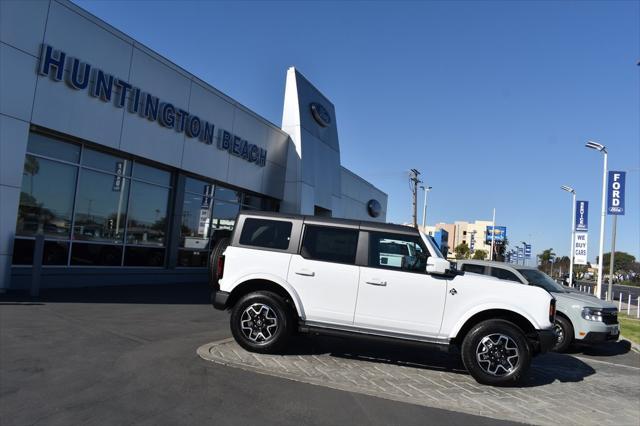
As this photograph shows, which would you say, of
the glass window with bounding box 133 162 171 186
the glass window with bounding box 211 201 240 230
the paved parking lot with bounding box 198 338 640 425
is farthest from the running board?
the glass window with bounding box 211 201 240 230

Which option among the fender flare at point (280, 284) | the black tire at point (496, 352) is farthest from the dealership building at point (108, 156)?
the black tire at point (496, 352)

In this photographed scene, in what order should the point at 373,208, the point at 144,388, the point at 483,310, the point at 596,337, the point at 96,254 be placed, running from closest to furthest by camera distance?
1. the point at 144,388
2. the point at 483,310
3. the point at 596,337
4. the point at 96,254
5. the point at 373,208

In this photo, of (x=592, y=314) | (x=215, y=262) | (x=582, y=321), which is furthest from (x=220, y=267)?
(x=592, y=314)

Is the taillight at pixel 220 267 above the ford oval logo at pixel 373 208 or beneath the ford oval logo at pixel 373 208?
beneath

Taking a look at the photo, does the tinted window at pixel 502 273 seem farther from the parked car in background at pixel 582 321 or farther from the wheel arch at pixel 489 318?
the wheel arch at pixel 489 318

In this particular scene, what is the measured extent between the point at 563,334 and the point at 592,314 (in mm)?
692

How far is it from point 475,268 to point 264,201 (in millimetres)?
12893

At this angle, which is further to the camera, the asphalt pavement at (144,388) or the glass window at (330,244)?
the glass window at (330,244)

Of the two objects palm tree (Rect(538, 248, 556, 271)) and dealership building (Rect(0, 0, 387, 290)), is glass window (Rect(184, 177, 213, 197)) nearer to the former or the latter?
dealership building (Rect(0, 0, 387, 290))

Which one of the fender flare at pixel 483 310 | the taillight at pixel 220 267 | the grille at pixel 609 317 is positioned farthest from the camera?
the grille at pixel 609 317

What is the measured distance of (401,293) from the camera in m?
6.38

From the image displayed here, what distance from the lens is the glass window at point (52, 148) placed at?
37.9ft

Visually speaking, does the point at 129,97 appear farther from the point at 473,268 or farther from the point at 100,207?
the point at 473,268

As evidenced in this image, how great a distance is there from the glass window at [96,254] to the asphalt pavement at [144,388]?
16.1 feet
